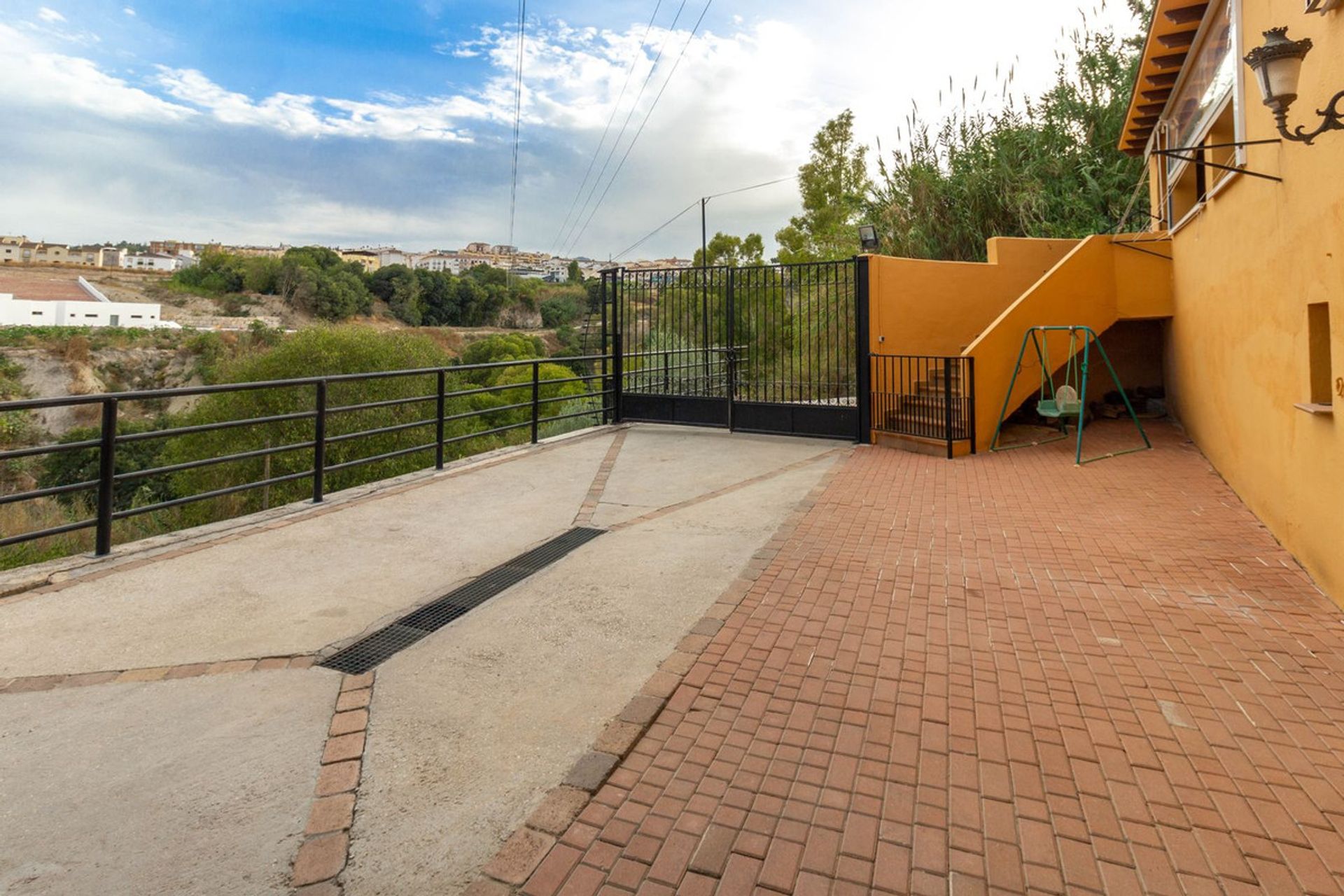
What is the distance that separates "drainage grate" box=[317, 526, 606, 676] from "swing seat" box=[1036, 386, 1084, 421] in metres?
5.38

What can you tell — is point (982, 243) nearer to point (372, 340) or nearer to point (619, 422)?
point (619, 422)

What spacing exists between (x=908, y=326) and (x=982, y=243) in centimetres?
694

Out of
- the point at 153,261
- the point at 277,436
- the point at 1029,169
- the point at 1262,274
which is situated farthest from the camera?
the point at 153,261

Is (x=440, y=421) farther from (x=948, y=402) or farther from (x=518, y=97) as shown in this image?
(x=518, y=97)

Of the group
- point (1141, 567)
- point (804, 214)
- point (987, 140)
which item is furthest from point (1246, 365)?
point (804, 214)

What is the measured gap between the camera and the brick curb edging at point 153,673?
8.34 feet

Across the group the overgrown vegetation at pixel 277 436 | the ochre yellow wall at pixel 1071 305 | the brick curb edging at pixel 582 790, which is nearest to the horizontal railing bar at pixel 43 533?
the brick curb edging at pixel 582 790

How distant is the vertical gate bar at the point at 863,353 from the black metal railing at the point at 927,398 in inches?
5.1

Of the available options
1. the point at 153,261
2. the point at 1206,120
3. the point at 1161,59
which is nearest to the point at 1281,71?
the point at 1206,120

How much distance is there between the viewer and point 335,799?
196 centimetres

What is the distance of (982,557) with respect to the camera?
13.7 feet

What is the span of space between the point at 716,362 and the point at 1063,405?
15.2ft

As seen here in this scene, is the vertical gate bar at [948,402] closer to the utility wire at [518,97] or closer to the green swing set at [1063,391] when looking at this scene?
the green swing set at [1063,391]

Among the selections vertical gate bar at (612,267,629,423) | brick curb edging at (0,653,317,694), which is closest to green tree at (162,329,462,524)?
vertical gate bar at (612,267,629,423)
